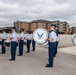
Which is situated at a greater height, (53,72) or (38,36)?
(38,36)

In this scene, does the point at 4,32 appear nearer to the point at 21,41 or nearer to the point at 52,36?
the point at 21,41

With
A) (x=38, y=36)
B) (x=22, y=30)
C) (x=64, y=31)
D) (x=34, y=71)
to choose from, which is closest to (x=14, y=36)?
(x=38, y=36)

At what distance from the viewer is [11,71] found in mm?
9922

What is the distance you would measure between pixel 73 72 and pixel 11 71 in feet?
7.44

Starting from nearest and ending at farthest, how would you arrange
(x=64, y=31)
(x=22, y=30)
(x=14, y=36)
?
(x=14, y=36) < (x=22, y=30) < (x=64, y=31)

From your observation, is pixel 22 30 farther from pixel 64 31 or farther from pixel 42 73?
pixel 64 31

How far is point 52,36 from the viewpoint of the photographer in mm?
10547

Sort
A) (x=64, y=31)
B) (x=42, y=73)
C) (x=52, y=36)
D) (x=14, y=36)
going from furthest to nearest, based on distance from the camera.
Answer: (x=64, y=31) → (x=14, y=36) → (x=52, y=36) → (x=42, y=73)

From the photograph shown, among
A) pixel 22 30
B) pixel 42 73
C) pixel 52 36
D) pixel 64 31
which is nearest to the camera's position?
pixel 42 73

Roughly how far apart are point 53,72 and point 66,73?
510 mm

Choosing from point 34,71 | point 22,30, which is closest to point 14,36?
point 22,30

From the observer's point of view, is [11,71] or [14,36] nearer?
[11,71]

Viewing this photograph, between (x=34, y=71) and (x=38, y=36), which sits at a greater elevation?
(x=38, y=36)

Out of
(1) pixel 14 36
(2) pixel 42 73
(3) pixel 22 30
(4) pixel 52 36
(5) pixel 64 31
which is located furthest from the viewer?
(5) pixel 64 31
